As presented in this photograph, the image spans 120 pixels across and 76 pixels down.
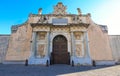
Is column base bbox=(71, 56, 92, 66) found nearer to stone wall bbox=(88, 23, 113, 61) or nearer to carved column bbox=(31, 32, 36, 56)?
stone wall bbox=(88, 23, 113, 61)

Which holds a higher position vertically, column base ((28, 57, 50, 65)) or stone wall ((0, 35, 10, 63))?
stone wall ((0, 35, 10, 63))

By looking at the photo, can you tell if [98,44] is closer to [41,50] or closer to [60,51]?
[60,51]

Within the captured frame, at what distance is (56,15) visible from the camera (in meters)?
15.2

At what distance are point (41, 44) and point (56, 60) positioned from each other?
252 centimetres

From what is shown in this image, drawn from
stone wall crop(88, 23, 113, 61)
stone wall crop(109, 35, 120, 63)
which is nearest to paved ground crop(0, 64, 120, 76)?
stone wall crop(88, 23, 113, 61)

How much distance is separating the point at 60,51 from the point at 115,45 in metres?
7.57

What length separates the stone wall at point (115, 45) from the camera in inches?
597

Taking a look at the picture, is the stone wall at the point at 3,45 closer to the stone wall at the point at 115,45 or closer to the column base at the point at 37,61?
the column base at the point at 37,61

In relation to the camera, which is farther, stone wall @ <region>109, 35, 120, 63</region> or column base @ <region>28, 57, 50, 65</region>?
stone wall @ <region>109, 35, 120, 63</region>

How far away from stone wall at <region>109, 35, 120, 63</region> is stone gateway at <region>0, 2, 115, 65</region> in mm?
990

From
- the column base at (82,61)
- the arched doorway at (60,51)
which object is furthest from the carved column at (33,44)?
the column base at (82,61)

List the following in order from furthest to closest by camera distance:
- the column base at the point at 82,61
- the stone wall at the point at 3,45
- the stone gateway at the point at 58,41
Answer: the stone wall at the point at 3,45 < the stone gateway at the point at 58,41 < the column base at the point at 82,61

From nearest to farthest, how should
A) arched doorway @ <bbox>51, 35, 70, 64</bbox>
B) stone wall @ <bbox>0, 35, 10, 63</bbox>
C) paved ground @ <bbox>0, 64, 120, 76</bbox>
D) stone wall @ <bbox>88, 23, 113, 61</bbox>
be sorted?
paved ground @ <bbox>0, 64, 120, 76</bbox> < arched doorway @ <bbox>51, 35, 70, 64</bbox> < stone wall @ <bbox>88, 23, 113, 61</bbox> < stone wall @ <bbox>0, 35, 10, 63</bbox>

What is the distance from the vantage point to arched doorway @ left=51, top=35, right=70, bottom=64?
1367cm
